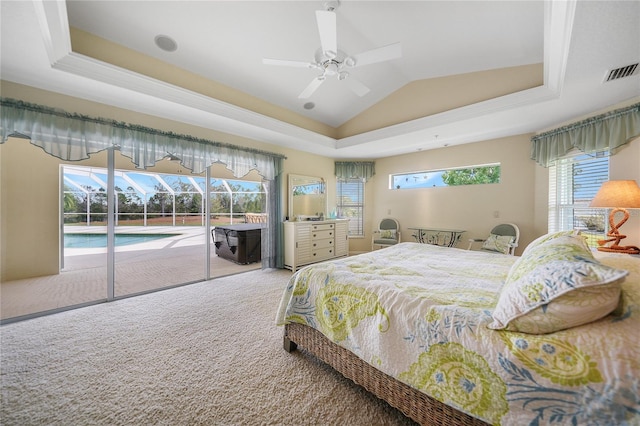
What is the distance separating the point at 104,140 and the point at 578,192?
6338 millimetres

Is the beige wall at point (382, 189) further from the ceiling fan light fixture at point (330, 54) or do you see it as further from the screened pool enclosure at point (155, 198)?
the ceiling fan light fixture at point (330, 54)

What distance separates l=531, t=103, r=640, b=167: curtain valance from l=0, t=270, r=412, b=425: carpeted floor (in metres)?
3.85

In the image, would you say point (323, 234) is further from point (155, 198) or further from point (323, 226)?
point (155, 198)

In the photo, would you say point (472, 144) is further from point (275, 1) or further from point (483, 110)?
point (275, 1)

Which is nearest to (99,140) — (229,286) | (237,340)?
(229,286)

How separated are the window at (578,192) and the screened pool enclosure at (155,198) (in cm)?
486

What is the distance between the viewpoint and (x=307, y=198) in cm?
512

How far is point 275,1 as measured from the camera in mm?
2404

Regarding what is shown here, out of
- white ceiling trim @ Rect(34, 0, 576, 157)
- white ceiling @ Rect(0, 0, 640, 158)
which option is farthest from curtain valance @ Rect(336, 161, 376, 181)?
white ceiling @ Rect(0, 0, 640, 158)

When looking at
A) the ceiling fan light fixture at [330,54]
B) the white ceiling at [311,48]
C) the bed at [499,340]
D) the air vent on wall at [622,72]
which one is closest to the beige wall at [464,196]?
the white ceiling at [311,48]

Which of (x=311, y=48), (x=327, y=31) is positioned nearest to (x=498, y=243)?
(x=327, y=31)

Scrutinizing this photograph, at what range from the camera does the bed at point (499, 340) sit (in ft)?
2.60

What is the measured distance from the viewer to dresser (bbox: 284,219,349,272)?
4.37 metres

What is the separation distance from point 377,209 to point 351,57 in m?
3.98
